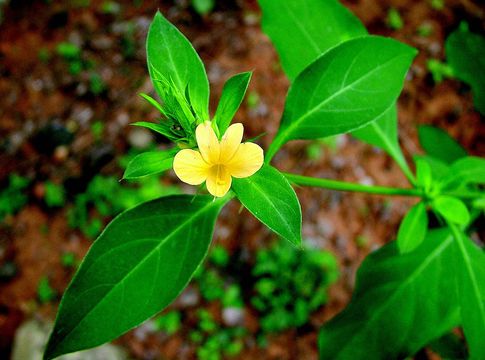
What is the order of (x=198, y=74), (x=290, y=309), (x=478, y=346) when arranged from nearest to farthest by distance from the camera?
(x=198, y=74) < (x=478, y=346) < (x=290, y=309)

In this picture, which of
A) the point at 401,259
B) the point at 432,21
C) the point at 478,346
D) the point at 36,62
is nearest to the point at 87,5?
the point at 36,62

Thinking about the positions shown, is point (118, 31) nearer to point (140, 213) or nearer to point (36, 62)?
point (36, 62)

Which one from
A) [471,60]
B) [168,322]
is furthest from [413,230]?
[168,322]

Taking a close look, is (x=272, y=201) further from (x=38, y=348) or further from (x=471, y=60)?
(x=38, y=348)

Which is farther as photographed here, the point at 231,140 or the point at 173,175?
the point at 173,175

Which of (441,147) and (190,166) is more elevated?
(190,166)

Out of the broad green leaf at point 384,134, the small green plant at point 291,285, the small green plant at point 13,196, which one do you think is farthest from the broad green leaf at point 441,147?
the small green plant at point 13,196
